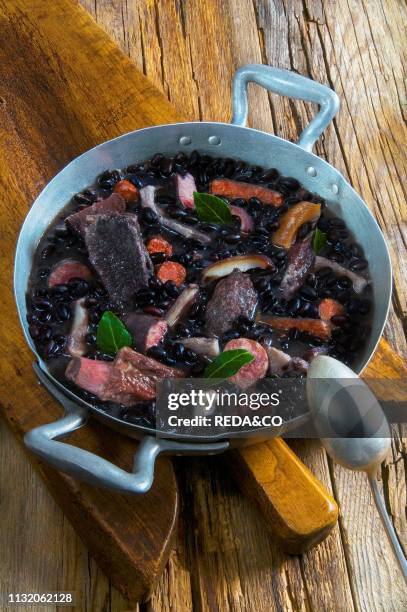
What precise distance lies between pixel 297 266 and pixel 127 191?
61cm

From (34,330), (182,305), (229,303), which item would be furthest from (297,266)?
(34,330)

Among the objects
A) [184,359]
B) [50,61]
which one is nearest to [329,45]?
[50,61]

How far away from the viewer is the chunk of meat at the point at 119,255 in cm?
243

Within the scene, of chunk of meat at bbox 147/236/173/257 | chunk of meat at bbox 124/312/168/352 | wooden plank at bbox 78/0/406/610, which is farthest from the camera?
wooden plank at bbox 78/0/406/610

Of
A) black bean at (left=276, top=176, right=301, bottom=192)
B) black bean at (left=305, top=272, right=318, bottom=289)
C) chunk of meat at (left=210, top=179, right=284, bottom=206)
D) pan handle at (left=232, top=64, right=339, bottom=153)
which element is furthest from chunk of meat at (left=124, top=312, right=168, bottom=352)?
pan handle at (left=232, top=64, right=339, bottom=153)

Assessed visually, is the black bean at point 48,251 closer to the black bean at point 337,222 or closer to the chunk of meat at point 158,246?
the chunk of meat at point 158,246

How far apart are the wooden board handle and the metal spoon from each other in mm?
259

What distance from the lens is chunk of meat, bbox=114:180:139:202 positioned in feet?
8.77

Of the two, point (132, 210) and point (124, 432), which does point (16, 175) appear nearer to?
point (132, 210)

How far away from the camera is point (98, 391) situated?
2215 millimetres

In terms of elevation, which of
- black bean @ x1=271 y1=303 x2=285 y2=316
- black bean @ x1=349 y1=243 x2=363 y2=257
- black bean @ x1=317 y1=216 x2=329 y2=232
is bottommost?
black bean @ x1=271 y1=303 x2=285 y2=316

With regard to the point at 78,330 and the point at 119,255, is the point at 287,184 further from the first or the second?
the point at 78,330

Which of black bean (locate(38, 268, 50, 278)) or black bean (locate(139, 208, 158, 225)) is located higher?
black bean (locate(139, 208, 158, 225))

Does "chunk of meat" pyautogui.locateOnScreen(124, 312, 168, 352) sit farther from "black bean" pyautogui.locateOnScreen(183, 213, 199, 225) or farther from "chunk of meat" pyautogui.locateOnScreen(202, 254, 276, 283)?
"black bean" pyautogui.locateOnScreen(183, 213, 199, 225)
